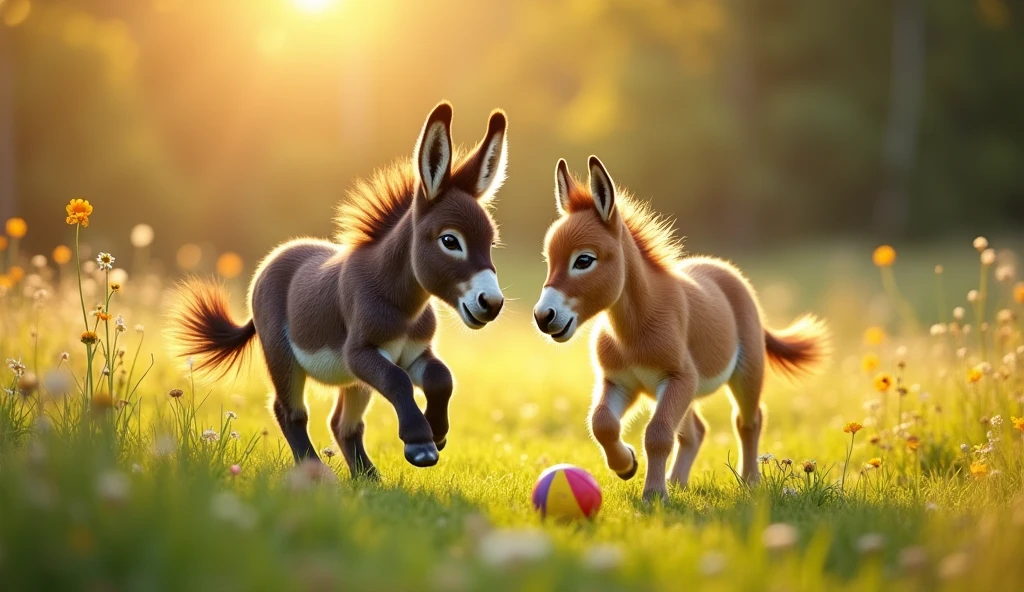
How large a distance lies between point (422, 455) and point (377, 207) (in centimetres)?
A: 175

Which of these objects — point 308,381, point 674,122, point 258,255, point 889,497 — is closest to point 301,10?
point 258,255

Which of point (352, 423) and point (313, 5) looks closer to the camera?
point (352, 423)

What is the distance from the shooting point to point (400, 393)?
4.88 metres

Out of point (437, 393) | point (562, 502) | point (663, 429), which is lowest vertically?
point (562, 502)

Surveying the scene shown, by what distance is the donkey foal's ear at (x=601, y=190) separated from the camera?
17.0 feet

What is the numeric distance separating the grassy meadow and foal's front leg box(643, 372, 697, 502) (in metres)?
0.15

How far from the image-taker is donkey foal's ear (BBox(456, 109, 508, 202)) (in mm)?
5238

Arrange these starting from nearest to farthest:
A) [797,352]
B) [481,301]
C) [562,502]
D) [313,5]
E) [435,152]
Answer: [562,502]
[481,301]
[435,152]
[797,352]
[313,5]

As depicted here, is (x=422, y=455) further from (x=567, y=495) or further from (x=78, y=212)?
(x=78, y=212)

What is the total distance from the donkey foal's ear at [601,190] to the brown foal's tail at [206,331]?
7.99 ft

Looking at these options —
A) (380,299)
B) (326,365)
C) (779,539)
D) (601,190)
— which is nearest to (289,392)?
(326,365)

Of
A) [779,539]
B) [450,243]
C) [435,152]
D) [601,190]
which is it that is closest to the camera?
[779,539]

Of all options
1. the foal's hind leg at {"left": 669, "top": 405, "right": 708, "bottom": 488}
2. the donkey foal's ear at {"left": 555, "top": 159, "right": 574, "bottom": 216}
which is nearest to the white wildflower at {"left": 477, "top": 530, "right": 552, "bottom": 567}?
the donkey foal's ear at {"left": 555, "top": 159, "right": 574, "bottom": 216}

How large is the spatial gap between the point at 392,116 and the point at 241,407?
25.7 meters
